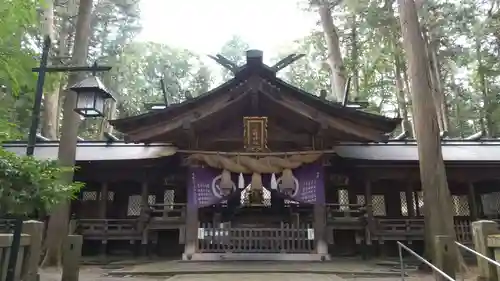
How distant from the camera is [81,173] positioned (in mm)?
13383

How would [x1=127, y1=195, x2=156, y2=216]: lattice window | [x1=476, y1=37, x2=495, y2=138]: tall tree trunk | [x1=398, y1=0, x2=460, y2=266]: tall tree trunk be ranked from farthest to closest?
1. [x1=476, y1=37, x2=495, y2=138]: tall tree trunk
2. [x1=127, y1=195, x2=156, y2=216]: lattice window
3. [x1=398, y1=0, x2=460, y2=266]: tall tree trunk

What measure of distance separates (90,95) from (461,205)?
13658mm

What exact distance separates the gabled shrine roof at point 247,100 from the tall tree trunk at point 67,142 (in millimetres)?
1284

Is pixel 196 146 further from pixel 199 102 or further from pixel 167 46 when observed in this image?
pixel 167 46

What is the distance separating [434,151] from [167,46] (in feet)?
112

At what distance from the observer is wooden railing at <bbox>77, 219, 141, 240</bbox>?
12.3m

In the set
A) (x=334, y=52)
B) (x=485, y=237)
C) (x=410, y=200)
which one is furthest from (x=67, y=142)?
(x=334, y=52)

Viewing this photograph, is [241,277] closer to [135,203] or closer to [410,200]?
[135,203]

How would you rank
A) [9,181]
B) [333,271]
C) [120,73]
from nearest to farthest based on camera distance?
[9,181] < [333,271] < [120,73]

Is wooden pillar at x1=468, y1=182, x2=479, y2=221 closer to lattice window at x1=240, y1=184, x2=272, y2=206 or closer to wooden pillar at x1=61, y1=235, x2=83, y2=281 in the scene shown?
lattice window at x1=240, y1=184, x2=272, y2=206

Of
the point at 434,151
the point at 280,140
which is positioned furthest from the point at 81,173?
the point at 434,151

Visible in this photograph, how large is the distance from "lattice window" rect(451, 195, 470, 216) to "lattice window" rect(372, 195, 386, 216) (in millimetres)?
2628

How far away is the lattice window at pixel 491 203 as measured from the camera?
14.1 metres

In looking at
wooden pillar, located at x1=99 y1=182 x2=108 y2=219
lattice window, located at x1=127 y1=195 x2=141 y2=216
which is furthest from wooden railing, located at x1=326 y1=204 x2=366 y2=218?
wooden pillar, located at x1=99 y1=182 x2=108 y2=219
